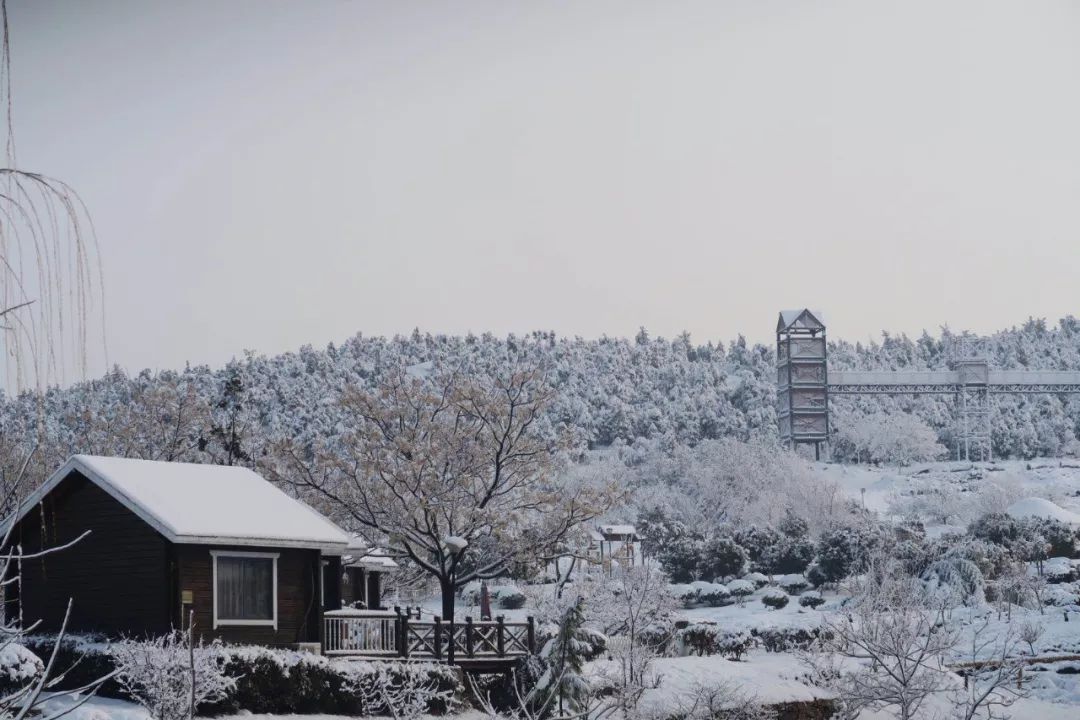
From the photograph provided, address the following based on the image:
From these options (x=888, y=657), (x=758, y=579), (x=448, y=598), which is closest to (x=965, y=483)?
(x=758, y=579)

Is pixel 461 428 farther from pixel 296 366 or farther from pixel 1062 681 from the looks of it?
pixel 296 366

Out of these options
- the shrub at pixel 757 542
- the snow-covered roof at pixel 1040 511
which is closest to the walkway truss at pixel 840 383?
the snow-covered roof at pixel 1040 511

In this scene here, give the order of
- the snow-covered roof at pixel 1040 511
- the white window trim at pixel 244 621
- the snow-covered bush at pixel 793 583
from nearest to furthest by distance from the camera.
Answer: the white window trim at pixel 244 621 < the snow-covered bush at pixel 793 583 < the snow-covered roof at pixel 1040 511

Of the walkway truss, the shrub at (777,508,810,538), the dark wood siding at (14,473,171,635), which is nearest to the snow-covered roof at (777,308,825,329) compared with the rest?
the walkway truss

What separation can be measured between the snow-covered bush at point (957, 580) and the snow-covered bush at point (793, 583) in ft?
20.2

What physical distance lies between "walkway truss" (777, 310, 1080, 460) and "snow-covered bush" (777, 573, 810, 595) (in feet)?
132

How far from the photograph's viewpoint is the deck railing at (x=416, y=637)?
2911 cm

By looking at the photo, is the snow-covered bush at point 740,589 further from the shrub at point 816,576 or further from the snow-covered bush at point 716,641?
the snow-covered bush at point 716,641

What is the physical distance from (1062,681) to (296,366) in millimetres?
102327

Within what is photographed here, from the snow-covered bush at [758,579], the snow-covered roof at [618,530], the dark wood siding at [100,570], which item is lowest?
the snow-covered bush at [758,579]

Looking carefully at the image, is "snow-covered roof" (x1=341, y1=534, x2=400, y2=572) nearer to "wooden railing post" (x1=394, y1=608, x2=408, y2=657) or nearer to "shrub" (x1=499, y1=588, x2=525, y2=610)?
"wooden railing post" (x1=394, y1=608, x2=408, y2=657)

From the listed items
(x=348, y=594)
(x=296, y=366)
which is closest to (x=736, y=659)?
(x=348, y=594)

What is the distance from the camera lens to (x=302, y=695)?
2595 cm

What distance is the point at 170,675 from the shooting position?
22109 millimetres
